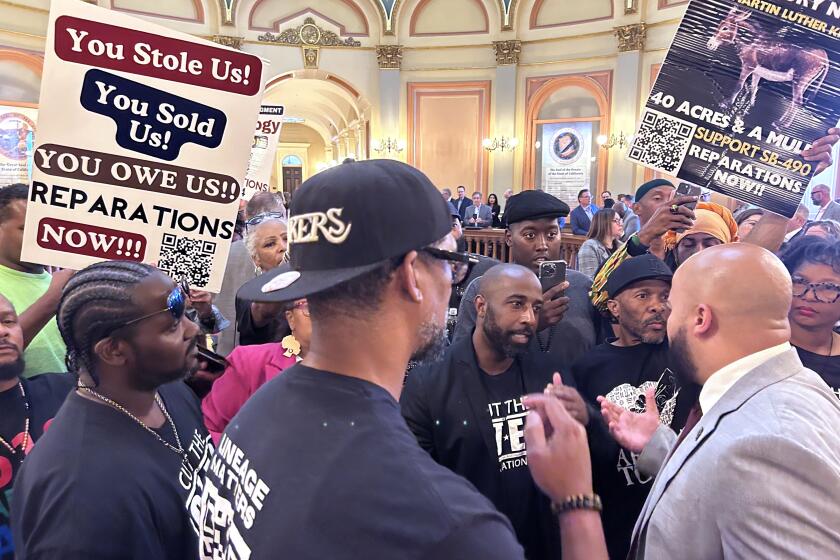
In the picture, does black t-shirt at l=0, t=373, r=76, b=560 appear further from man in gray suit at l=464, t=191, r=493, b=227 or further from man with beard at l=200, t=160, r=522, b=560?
man in gray suit at l=464, t=191, r=493, b=227

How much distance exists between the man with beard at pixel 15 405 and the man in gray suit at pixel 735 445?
Result: 1586mm

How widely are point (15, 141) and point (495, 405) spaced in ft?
47.3

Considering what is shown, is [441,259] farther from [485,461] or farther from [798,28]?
[798,28]

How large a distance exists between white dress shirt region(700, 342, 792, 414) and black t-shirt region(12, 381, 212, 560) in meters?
1.26

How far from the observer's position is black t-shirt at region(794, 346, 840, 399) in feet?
7.23

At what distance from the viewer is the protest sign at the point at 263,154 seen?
4.89 meters

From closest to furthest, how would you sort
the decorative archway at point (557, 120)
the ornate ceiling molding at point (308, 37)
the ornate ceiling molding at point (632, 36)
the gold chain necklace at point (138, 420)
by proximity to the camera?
1. the gold chain necklace at point (138, 420)
2. the ornate ceiling molding at point (632, 36)
3. the decorative archway at point (557, 120)
4. the ornate ceiling molding at point (308, 37)

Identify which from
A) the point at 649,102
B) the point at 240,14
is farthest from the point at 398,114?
the point at 649,102

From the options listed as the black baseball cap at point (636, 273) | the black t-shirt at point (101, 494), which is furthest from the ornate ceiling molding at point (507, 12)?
the black t-shirt at point (101, 494)

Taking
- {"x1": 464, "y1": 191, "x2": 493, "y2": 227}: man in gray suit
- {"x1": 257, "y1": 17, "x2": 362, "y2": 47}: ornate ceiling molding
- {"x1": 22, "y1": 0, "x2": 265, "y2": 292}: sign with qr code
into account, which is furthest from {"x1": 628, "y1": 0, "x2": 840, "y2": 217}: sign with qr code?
{"x1": 257, "y1": 17, "x2": 362, "y2": 47}: ornate ceiling molding

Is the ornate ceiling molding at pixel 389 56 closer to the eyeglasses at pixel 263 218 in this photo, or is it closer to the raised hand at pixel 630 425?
the eyeglasses at pixel 263 218

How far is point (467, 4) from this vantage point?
1633 centimetres

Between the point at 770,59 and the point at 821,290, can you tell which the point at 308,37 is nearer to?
the point at 770,59

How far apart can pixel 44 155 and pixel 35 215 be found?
24 centimetres
